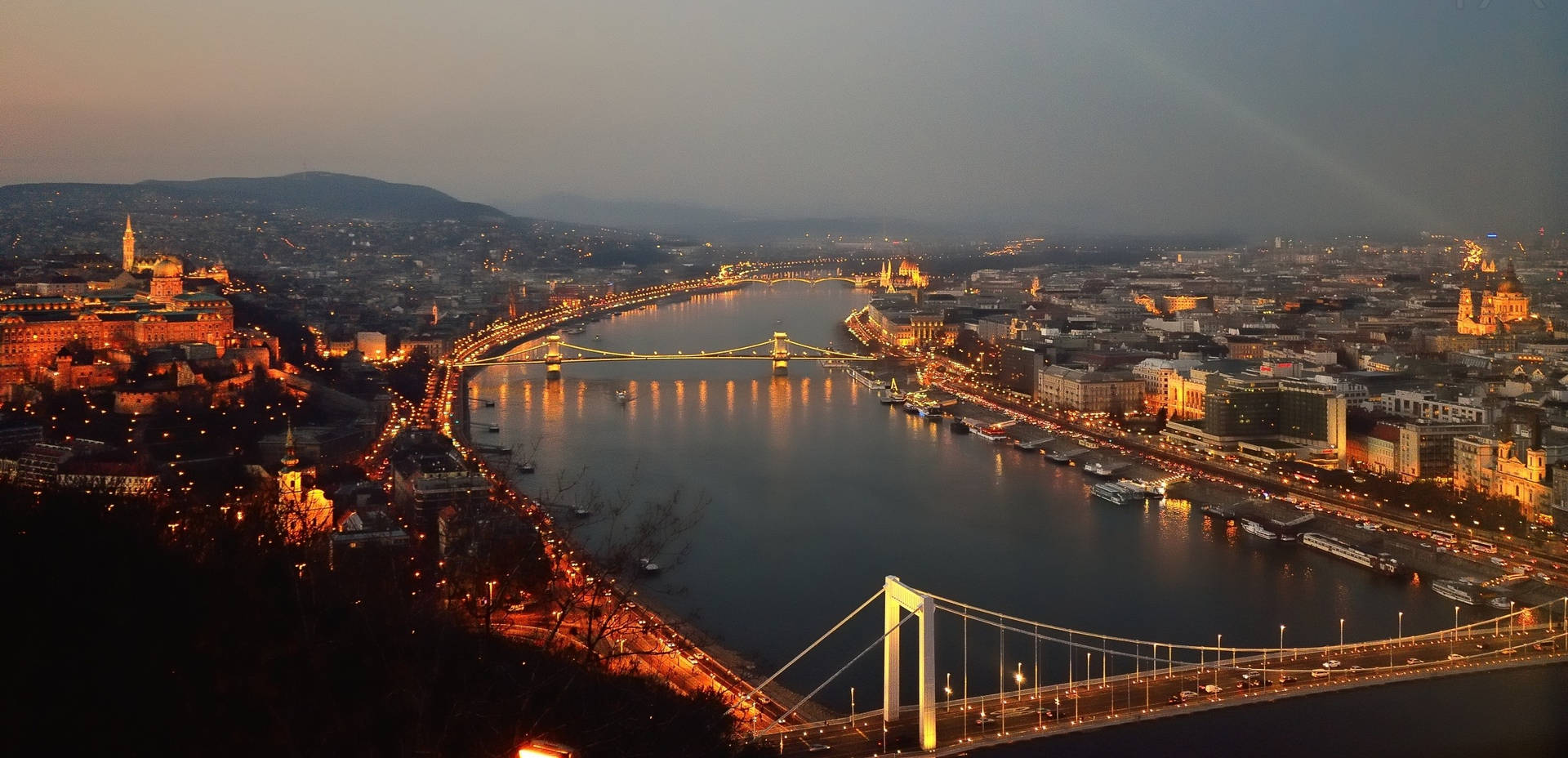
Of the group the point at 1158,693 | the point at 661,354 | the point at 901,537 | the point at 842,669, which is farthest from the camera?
the point at 661,354

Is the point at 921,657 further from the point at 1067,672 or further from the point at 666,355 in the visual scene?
the point at 666,355

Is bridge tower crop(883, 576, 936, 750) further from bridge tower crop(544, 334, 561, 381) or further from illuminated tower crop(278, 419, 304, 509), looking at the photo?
bridge tower crop(544, 334, 561, 381)

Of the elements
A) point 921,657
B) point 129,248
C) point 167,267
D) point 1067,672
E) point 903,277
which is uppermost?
point 129,248

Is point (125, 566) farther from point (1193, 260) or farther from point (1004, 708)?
point (1193, 260)

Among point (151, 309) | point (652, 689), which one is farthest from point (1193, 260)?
point (652, 689)

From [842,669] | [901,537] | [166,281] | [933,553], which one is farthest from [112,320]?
[842,669]

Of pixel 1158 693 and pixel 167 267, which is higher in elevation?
pixel 167 267

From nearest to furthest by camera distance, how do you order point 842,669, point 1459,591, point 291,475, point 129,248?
point 842,669 < point 1459,591 < point 291,475 < point 129,248
